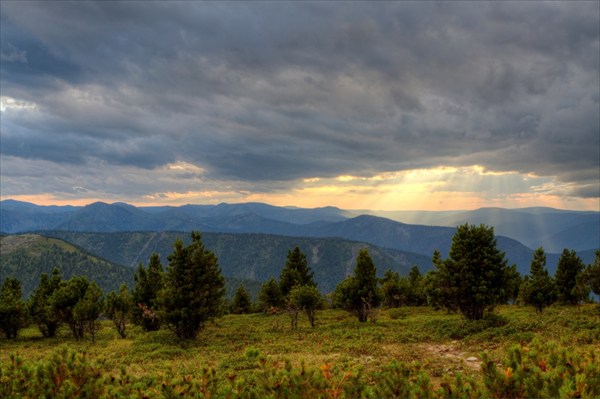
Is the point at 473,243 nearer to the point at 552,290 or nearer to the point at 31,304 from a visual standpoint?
the point at 552,290

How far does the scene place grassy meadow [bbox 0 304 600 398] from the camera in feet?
27.0

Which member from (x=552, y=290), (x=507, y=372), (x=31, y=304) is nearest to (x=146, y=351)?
(x=31, y=304)

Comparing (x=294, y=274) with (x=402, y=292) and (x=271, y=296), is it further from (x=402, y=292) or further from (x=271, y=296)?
(x=402, y=292)

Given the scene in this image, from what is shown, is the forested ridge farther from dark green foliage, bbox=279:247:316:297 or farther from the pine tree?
the pine tree

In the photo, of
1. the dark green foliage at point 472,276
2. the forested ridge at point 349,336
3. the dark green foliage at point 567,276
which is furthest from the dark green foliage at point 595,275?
→ the dark green foliage at point 472,276

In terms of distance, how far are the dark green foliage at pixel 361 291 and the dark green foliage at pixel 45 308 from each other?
36962 millimetres

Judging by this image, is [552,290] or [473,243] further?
[552,290]

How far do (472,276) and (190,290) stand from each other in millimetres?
29505

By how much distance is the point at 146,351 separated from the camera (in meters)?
34.2

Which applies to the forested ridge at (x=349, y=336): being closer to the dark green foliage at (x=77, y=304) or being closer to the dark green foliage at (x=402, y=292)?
the dark green foliage at (x=77, y=304)

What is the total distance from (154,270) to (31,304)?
632 inches

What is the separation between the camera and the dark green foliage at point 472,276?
35156 mm

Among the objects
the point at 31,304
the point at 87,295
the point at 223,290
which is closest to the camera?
the point at 223,290

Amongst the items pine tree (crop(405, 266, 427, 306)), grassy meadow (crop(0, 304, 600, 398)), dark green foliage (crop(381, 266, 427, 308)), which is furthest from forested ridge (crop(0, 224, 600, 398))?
pine tree (crop(405, 266, 427, 306))
